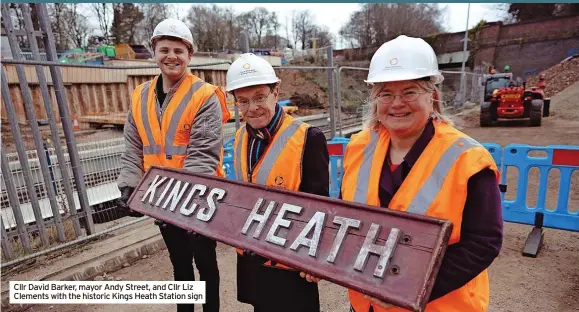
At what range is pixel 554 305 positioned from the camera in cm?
294

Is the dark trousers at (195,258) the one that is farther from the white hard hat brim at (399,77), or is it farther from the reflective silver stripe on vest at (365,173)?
the white hard hat brim at (399,77)

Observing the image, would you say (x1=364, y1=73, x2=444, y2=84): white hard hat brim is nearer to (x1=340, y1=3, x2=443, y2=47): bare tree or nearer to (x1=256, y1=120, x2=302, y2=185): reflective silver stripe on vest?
(x1=256, y1=120, x2=302, y2=185): reflective silver stripe on vest

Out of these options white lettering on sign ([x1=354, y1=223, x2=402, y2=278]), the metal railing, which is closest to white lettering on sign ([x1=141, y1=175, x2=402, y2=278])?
white lettering on sign ([x1=354, y1=223, x2=402, y2=278])

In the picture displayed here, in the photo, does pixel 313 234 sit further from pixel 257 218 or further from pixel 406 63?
pixel 406 63

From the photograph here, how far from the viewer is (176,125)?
93.5 inches

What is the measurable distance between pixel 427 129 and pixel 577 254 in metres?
3.53

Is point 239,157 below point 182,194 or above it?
above

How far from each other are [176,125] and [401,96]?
1.52 meters

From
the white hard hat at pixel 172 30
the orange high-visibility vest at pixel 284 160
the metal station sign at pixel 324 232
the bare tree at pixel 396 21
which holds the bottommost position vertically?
the metal station sign at pixel 324 232

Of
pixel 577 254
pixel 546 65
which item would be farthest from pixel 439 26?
pixel 577 254

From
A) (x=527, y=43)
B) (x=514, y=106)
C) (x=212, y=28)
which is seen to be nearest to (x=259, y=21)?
(x=212, y=28)

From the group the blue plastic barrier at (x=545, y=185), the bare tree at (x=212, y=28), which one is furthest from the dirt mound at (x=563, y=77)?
the bare tree at (x=212, y=28)

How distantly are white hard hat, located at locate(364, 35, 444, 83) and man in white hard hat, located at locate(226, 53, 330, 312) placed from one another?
67cm

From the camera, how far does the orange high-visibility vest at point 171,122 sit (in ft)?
7.81
